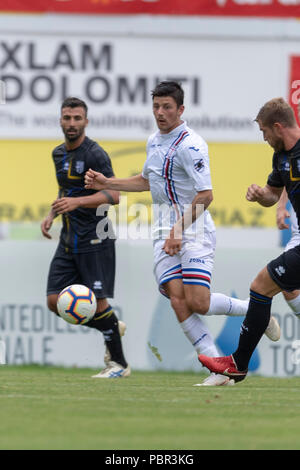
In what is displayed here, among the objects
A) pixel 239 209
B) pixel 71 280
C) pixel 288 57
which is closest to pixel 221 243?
pixel 239 209

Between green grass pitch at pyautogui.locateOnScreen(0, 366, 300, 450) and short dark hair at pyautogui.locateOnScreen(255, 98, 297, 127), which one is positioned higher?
short dark hair at pyautogui.locateOnScreen(255, 98, 297, 127)

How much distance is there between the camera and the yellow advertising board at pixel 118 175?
1396 centimetres

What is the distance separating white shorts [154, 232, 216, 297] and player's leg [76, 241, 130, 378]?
0.96 m

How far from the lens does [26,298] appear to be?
464 inches

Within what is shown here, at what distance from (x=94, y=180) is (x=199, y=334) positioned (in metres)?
1.48

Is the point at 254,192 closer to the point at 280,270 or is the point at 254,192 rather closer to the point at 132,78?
the point at 280,270

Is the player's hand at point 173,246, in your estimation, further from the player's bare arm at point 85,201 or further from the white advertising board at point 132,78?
the white advertising board at point 132,78

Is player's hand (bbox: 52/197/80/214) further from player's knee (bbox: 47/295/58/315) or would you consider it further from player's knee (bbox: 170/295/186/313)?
player's knee (bbox: 170/295/186/313)

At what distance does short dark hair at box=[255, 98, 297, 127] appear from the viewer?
7.68m

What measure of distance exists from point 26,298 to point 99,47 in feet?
12.4

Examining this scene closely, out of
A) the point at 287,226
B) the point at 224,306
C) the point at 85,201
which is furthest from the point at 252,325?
the point at 85,201

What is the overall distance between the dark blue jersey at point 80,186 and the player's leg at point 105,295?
0.30 feet

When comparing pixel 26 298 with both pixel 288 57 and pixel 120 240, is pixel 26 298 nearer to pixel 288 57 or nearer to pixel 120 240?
pixel 120 240
